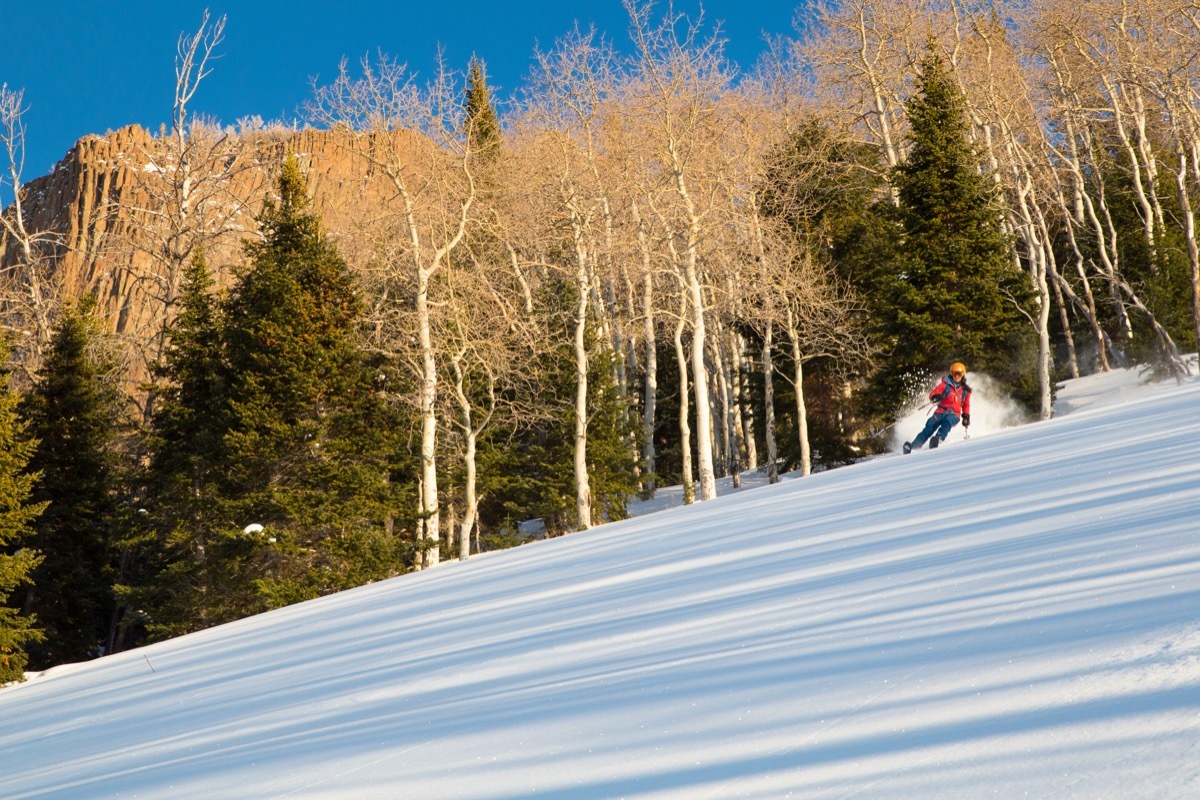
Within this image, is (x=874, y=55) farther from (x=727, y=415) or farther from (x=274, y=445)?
(x=274, y=445)

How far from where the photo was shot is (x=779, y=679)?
283 cm

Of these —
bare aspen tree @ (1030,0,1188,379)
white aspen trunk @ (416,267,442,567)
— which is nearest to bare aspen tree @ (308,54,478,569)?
white aspen trunk @ (416,267,442,567)

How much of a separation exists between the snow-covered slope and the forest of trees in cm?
1690

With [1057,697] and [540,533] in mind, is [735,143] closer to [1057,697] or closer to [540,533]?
[540,533]

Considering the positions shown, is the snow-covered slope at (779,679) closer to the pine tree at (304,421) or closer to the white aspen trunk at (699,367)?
the white aspen trunk at (699,367)

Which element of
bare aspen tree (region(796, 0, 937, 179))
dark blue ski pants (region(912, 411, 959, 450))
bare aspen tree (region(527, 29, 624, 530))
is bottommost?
dark blue ski pants (region(912, 411, 959, 450))

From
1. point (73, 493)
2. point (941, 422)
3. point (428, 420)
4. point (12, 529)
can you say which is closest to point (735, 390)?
point (428, 420)

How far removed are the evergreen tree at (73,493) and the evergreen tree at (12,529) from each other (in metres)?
4.40

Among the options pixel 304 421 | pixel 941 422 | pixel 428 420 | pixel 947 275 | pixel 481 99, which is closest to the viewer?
pixel 941 422

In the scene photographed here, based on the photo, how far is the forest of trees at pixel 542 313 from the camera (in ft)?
83.9

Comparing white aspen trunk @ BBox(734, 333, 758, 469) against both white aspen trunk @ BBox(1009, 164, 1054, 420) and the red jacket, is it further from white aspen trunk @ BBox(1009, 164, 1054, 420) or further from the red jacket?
the red jacket

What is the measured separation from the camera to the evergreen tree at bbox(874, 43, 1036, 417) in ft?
85.8

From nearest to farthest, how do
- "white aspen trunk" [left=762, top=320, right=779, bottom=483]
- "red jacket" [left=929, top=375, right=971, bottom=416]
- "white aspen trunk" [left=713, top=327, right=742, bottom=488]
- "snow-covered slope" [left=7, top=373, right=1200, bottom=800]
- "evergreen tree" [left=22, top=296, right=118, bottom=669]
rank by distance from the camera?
"snow-covered slope" [left=7, top=373, right=1200, bottom=800], "red jacket" [left=929, top=375, right=971, bottom=416], "evergreen tree" [left=22, top=296, right=118, bottom=669], "white aspen trunk" [left=762, top=320, right=779, bottom=483], "white aspen trunk" [left=713, top=327, right=742, bottom=488]

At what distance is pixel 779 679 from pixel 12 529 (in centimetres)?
2448
